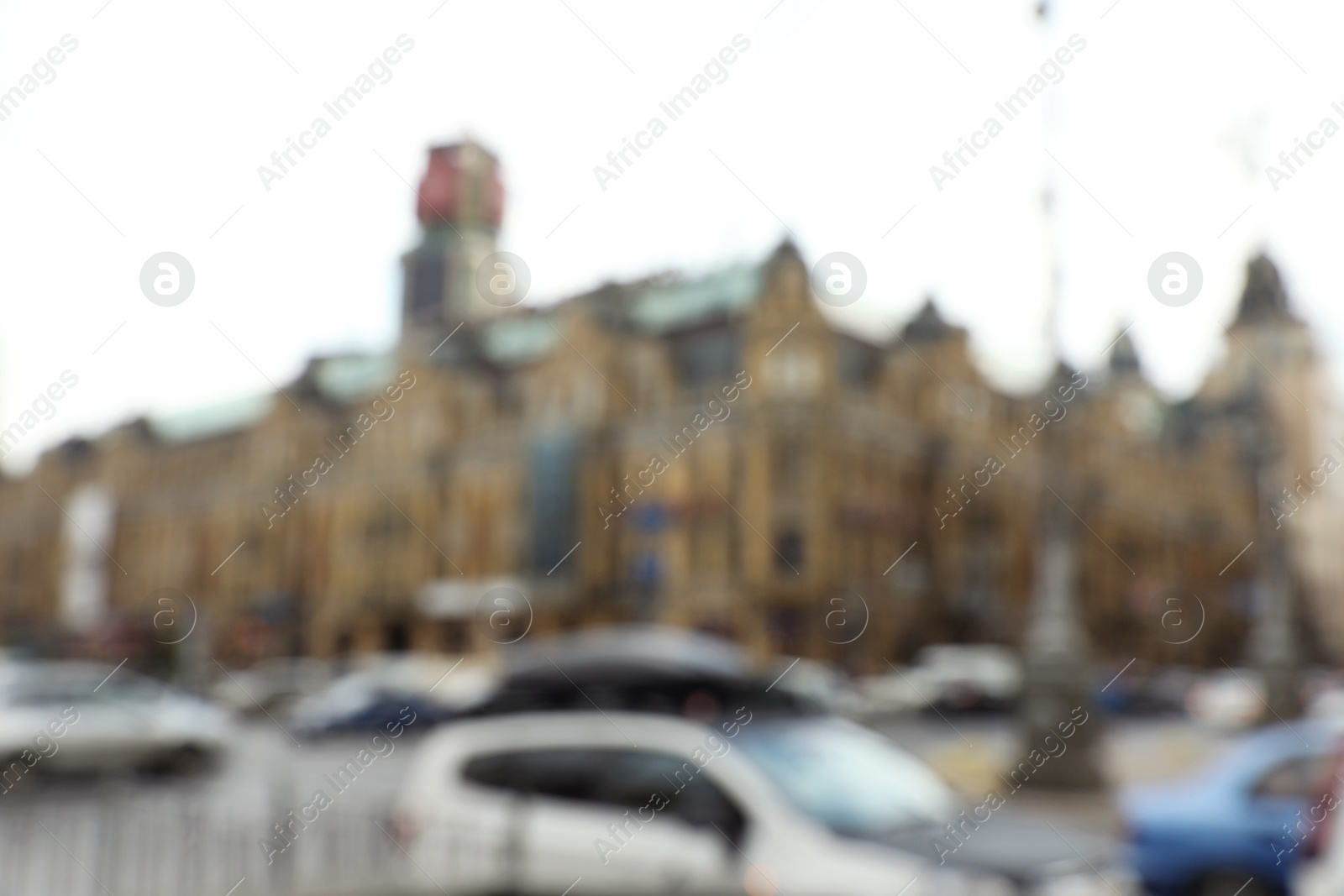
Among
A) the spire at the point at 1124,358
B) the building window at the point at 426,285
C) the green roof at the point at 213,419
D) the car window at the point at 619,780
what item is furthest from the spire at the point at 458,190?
the car window at the point at 619,780

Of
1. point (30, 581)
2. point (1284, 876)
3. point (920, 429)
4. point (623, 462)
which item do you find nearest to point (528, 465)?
point (623, 462)

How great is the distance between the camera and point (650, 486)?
39.7 meters

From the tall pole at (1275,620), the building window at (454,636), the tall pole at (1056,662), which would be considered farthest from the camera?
the building window at (454,636)

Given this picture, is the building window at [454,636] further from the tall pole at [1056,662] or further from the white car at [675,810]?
the white car at [675,810]

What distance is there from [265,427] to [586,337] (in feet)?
71.9

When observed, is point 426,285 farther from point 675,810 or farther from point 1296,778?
point 675,810

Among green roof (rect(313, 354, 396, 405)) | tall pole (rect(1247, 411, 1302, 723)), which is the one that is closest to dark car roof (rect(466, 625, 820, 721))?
tall pole (rect(1247, 411, 1302, 723))

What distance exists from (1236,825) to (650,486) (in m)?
32.7

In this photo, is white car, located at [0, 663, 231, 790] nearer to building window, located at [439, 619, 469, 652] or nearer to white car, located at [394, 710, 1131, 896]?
white car, located at [394, 710, 1131, 896]

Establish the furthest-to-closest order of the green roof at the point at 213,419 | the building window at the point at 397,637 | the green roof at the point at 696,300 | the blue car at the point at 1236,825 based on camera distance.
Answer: the green roof at the point at 213,419 → the building window at the point at 397,637 → the green roof at the point at 696,300 → the blue car at the point at 1236,825

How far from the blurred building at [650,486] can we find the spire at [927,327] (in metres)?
0.12

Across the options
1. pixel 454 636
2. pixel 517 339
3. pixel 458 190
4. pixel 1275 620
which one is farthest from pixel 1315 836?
pixel 458 190

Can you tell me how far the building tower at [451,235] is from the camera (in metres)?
60.3

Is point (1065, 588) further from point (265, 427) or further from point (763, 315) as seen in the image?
point (265, 427)
